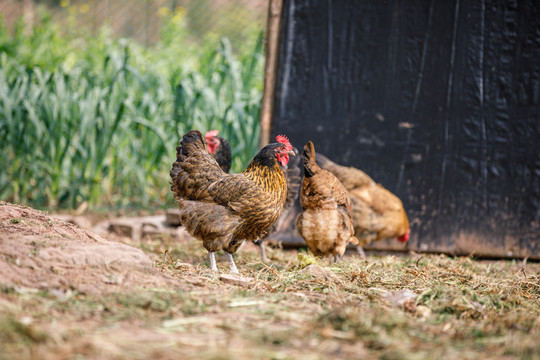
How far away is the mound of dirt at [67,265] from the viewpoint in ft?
7.32

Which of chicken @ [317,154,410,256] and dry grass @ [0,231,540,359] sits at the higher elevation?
chicken @ [317,154,410,256]

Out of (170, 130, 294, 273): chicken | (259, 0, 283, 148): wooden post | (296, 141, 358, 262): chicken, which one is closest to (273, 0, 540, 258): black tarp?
(259, 0, 283, 148): wooden post

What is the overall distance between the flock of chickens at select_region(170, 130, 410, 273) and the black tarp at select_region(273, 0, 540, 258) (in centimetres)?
33

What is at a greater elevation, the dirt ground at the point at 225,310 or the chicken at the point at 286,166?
the chicken at the point at 286,166

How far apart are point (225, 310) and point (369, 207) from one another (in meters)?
2.63

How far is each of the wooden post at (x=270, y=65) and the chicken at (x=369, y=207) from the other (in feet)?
2.01

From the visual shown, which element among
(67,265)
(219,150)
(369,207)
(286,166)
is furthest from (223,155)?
(67,265)

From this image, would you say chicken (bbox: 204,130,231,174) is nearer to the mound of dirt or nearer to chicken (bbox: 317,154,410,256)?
chicken (bbox: 317,154,410,256)

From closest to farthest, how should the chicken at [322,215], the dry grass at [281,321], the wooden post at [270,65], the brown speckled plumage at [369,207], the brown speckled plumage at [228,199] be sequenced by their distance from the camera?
the dry grass at [281,321], the brown speckled plumage at [228,199], the chicken at [322,215], the brown speckled plumage at [369,207], the wooden post at [270,65]

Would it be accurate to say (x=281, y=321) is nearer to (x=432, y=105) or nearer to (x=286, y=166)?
(x=286, y=166)

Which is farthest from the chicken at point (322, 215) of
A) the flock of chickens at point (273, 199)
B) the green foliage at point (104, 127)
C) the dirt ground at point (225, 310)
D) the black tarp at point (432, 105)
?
the green foliage at point (104, 127)

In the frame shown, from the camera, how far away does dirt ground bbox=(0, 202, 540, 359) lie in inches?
66.9

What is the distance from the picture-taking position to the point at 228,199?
3477 mm

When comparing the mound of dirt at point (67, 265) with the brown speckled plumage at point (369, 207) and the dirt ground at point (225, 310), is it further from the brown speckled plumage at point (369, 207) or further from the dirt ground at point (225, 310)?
the brown speckled plumage at point (369, 207)
